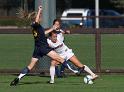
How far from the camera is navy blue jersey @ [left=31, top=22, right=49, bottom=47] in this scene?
1629cm

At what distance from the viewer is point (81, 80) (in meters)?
18.0

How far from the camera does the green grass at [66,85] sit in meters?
15.5

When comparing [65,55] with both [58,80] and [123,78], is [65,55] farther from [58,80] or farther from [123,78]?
[123,78]

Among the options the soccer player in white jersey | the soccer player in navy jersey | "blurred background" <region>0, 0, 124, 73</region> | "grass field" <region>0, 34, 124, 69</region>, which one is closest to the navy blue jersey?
the soccer player in navy jersey

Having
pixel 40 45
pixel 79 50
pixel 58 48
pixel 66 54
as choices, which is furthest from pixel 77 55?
pixel 40 45

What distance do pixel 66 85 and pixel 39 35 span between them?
141 centimetres

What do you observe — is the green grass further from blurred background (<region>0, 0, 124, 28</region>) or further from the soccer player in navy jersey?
blurred background (<region>0, 0, 124, 28</region>)

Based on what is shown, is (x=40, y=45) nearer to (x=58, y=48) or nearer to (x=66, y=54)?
(x=66, y=54)

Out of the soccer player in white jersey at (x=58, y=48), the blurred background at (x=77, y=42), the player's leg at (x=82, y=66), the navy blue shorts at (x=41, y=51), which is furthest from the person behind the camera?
the blurred background at (x=77, y=42)

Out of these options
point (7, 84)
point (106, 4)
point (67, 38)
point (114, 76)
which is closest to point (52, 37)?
point (7, 84)

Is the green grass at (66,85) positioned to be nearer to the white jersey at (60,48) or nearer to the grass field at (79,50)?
the white jersey at (60,48)

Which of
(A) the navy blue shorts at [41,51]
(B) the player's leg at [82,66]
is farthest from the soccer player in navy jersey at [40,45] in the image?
(B) the player's leg at [82,66]

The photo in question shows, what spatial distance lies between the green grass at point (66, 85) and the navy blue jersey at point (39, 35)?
1036 millimetres

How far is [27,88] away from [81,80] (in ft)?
8.49
